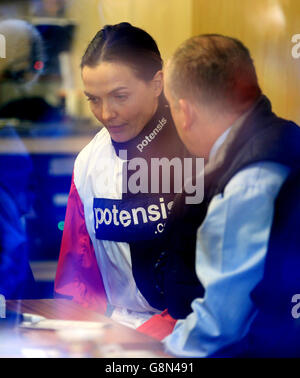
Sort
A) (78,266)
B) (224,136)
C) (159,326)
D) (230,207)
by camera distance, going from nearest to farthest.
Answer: (230,207), (224,136), (159,326), (78,266)

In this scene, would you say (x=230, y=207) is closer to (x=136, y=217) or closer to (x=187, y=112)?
(x=187, y=112)

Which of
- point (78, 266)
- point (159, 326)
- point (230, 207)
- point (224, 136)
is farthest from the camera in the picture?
point (78, 266)

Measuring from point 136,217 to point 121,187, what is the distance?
0.09 meters

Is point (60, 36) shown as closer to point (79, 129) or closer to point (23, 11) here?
point (23, 11)

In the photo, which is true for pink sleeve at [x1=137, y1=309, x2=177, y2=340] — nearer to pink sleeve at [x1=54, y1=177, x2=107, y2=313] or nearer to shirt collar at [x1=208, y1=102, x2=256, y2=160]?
pink sleeve at [x1=54, y1=177, x2=107, y2=313]

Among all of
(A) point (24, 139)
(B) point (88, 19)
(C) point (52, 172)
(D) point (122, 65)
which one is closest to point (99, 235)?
(C) point (52, 172)

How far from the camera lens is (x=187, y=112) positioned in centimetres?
140

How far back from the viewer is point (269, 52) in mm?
1523

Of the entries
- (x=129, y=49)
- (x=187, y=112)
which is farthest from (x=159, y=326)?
(x=129, y=49)

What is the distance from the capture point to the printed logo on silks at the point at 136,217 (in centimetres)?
156

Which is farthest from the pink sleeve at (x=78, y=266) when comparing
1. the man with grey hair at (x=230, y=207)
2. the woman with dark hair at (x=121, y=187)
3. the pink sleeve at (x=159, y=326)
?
the man with grey hair at (x=230, y=207)

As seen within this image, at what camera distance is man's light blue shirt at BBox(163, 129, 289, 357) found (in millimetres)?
1233

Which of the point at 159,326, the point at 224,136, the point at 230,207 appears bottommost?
the point at 159,326

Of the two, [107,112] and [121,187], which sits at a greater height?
[107,112]
